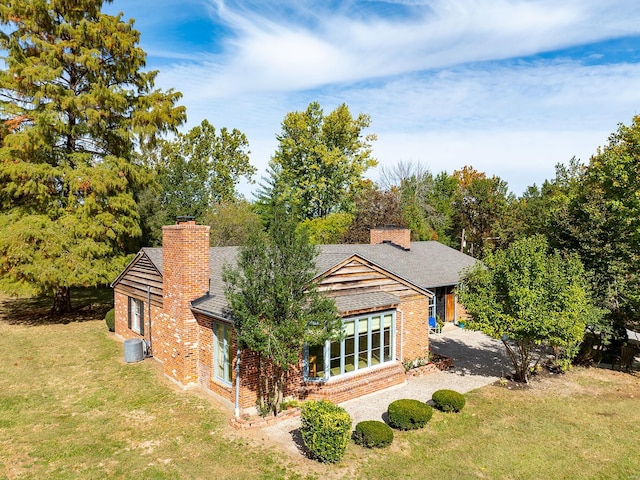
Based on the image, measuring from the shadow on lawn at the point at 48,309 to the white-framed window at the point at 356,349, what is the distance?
18.0 meters

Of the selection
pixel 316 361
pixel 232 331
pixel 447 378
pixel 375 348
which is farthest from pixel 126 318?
pixel 447 378

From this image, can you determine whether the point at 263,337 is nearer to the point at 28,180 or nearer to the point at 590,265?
the point at 590,265

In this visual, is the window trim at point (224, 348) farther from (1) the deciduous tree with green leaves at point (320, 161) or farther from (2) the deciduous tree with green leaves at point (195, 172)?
(1) the deciduous tree with green leaves at point (320, 161)

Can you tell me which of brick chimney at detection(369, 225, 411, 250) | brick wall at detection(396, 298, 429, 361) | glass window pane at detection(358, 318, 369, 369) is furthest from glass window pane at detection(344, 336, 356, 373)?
brick chimney at detection(369, 225, 411, 250)

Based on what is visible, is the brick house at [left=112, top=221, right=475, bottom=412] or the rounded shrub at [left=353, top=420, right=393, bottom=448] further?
the brick house at [left=112, top=221, right=475, bottom=412]

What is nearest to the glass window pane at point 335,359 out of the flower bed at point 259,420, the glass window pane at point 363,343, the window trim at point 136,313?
the glass window pane at point 363,343

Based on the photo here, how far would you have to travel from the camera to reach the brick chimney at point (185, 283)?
1363cm

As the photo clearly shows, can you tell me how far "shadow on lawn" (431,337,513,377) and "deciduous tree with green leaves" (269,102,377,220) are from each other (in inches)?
1077

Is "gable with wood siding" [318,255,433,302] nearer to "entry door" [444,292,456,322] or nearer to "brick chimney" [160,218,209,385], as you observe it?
"brick chimney" [160,218,209,385]

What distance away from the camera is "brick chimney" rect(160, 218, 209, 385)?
13.6 meters

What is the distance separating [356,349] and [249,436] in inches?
183

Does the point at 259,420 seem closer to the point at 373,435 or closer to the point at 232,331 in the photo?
the point at 232,331

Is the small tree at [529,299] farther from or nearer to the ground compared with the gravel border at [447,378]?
farther from the ground

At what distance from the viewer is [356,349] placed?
13922 millimetres
